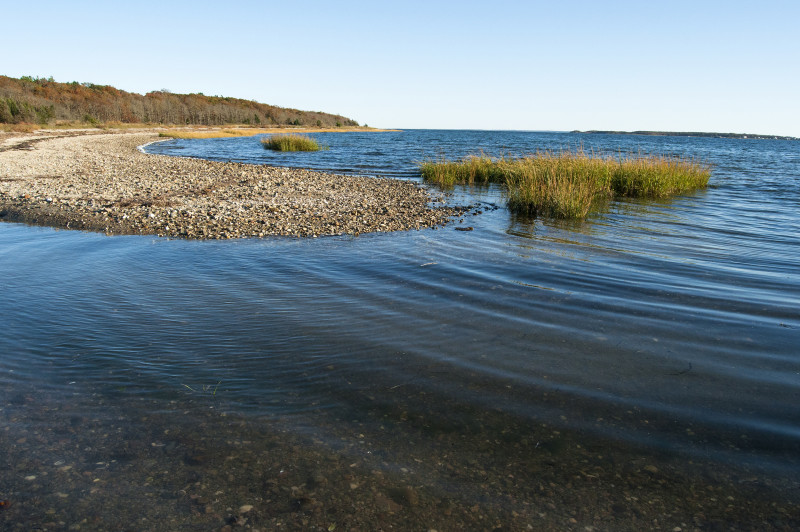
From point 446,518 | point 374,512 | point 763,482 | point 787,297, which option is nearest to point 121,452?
point 374,512

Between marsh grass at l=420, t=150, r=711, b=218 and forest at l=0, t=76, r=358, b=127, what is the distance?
5517 centimetres

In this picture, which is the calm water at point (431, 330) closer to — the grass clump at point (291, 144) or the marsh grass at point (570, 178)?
the marsh grass at point (570, 178)

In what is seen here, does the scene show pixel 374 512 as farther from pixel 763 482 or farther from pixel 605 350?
pixel 605 350

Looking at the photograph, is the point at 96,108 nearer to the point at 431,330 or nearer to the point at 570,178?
the point at 570,178

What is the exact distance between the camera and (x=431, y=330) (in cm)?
681

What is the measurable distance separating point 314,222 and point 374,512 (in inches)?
430

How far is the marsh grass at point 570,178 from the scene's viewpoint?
1652 cm

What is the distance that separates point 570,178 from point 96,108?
79.8 meters

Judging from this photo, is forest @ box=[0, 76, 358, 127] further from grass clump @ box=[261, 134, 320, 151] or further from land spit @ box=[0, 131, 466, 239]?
land spit @ box=[0, 131, 466, 239]

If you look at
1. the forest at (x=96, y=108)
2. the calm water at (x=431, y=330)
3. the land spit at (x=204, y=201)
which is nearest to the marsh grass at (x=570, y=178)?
the land spit at (x=204, y=201)

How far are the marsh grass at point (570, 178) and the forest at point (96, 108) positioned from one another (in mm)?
55173

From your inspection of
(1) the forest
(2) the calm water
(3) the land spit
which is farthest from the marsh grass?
(1) the forest

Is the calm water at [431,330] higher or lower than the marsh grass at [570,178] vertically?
lower

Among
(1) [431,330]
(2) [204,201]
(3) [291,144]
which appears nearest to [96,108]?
(3) [291,144]
